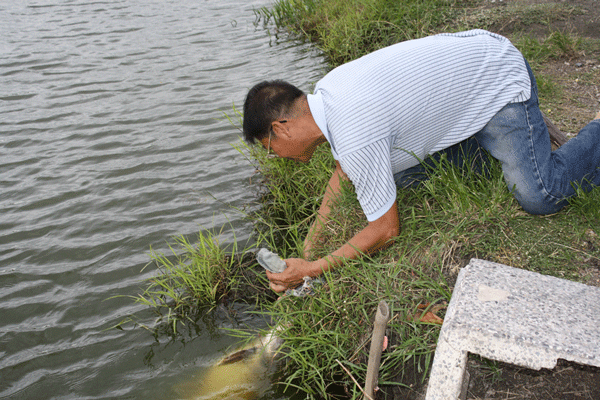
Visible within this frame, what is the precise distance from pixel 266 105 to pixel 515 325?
1.53 m

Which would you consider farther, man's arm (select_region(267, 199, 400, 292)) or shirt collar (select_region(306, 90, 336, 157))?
man's arm (select_region(267, 199, 400, 292))

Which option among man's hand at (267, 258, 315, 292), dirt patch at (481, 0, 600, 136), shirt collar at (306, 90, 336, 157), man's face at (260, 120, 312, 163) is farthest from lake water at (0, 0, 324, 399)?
dirt patch at (481, 0, 600, 136)

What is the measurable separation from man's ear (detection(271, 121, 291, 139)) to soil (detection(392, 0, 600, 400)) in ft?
4.34

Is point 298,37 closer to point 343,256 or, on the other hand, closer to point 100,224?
point 100,224

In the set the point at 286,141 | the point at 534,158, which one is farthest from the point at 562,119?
the point at 286,141

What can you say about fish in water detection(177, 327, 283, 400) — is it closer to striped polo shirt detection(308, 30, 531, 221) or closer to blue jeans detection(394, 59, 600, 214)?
striped polo shirt detection(308, 30, 531, 221)

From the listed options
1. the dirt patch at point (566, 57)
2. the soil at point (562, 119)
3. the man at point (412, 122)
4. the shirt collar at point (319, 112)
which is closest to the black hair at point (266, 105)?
the man at point (412, 122)

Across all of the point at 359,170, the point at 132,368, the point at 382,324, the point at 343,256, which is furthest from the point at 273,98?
the point at 132,368

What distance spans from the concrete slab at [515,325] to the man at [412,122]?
2.32ft

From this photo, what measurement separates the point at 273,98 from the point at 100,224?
2230 mm

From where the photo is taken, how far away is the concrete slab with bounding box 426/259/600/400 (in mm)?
1552

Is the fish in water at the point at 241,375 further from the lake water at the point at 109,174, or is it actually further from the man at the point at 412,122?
the man at the point at 412,122

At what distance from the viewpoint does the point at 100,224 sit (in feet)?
12.8

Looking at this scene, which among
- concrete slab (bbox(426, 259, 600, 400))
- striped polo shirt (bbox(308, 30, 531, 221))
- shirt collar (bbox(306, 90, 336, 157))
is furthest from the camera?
shirt collar (bbox(306, 90, 336, 157))
